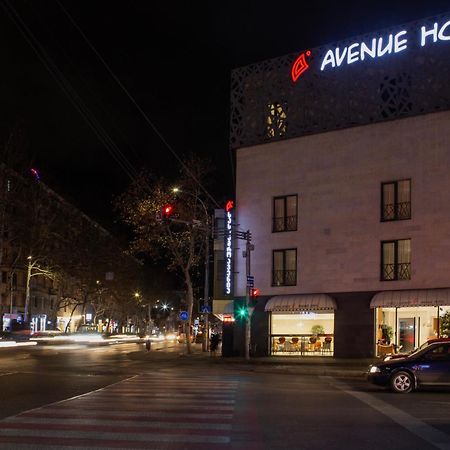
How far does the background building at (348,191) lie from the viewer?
1339 inches

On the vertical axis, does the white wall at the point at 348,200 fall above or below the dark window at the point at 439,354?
above

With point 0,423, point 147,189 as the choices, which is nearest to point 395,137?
point 147,189

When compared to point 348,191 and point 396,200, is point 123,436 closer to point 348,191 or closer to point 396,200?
point 396,200

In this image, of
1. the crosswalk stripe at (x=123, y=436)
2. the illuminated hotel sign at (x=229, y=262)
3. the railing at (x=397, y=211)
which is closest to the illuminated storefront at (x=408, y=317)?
the railing at (x=397, y=211)

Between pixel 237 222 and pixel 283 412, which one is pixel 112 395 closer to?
pixel 283 412

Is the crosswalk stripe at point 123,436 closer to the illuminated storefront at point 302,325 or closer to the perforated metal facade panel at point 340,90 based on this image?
the illuminated storefront at point 302,325

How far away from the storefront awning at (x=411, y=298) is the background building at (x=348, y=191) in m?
0.06

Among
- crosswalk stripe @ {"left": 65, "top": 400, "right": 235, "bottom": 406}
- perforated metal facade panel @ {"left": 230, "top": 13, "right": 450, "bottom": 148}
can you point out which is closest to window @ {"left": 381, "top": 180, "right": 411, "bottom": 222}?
perforated metal facade panel @ {"left": 230, "top": 13, "right": 450, "bottom": 148}

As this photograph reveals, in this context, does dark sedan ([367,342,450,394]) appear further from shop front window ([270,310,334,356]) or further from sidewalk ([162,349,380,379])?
shop front window ([270,310,334,356])

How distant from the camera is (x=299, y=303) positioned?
3719 cm

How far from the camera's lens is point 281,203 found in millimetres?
39406

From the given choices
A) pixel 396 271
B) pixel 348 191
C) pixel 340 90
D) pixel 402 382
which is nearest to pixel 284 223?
pixel 348 191

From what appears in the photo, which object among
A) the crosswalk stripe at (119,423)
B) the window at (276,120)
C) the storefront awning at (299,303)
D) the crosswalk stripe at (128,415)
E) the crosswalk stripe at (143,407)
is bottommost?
the crosswalk stripe at (143,407)

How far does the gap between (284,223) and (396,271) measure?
724 centimetres
